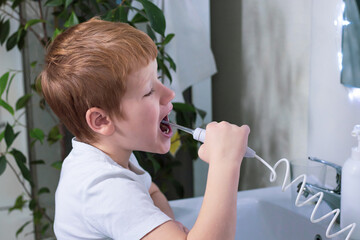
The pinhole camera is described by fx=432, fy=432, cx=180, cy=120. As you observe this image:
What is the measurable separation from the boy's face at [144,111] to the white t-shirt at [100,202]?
56 millimetres

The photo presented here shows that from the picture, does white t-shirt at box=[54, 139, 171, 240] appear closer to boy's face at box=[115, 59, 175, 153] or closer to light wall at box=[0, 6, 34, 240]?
boy's face at box=[115, 59, 175, 153]

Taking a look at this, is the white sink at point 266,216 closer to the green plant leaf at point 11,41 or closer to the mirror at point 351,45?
the mirror at point 351,45

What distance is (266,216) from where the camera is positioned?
0.91 m

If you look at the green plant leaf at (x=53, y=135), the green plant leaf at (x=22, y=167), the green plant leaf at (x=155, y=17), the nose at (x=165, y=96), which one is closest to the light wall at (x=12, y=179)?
the green plant leaf at (x=53, y=135)

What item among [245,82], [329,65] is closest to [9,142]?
[245,82]

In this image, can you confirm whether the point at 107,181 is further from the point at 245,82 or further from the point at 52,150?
the point at 52,150

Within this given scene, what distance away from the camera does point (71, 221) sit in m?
0.68

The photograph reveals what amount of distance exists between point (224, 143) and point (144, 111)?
0.14 meters

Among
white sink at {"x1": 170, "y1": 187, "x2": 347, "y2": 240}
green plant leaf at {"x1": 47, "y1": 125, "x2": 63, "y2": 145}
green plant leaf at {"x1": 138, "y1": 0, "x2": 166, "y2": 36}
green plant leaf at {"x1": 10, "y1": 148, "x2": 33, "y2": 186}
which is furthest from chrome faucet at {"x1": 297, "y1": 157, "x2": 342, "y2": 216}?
green plant leaf at {"x1": 47, "y1": 125, "x2": 63, "y2": 145}

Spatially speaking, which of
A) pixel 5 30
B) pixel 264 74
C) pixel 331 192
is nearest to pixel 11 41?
pixel 5 30

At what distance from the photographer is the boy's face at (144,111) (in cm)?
66

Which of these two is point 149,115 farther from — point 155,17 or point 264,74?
point 264,74

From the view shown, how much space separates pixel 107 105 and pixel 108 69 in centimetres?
6

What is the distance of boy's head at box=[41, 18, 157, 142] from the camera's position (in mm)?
641
